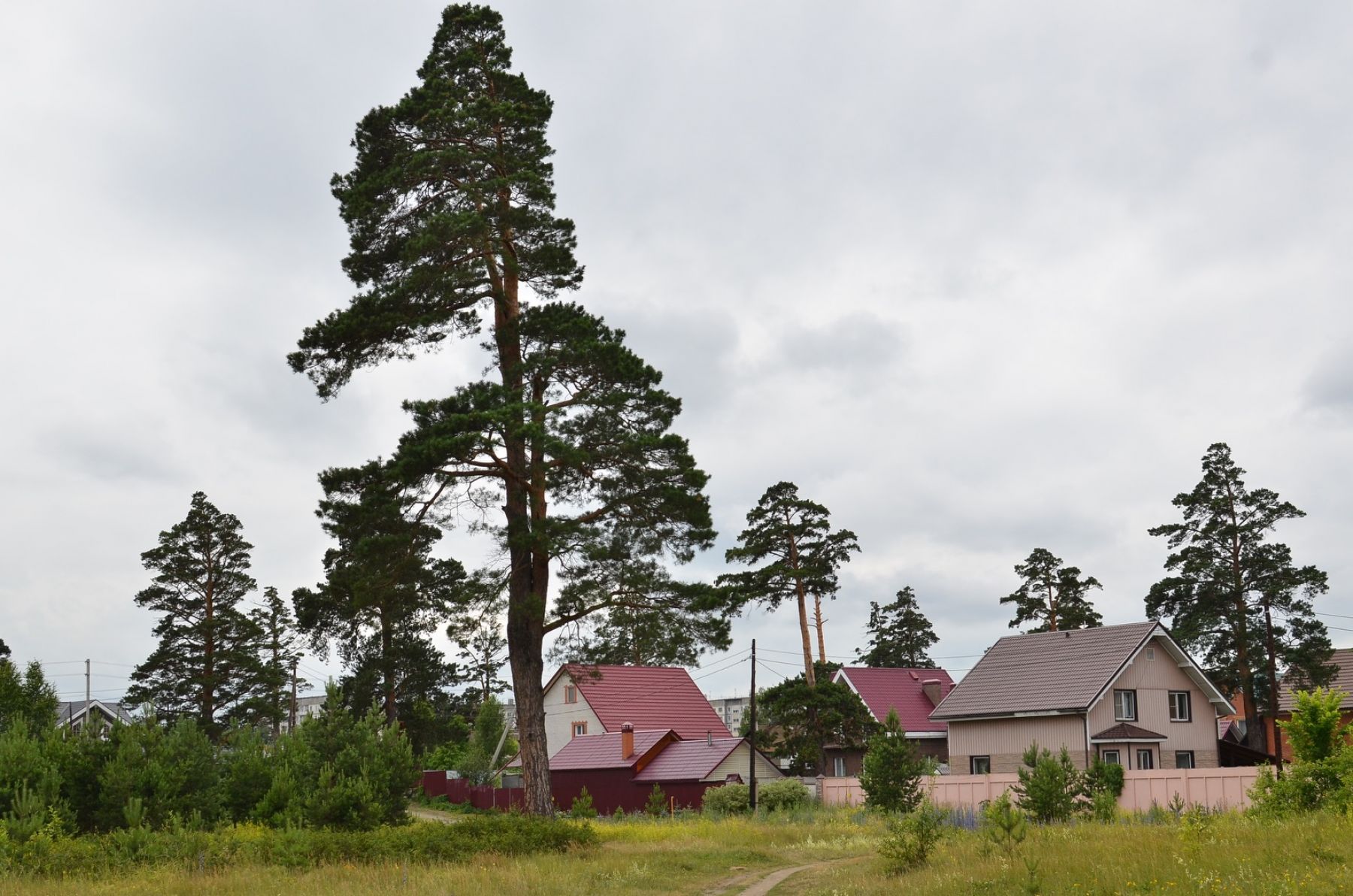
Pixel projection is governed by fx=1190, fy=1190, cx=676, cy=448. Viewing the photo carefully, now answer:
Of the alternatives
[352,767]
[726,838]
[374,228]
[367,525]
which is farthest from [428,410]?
[726,838]

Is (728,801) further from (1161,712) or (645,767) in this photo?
(1161,712)

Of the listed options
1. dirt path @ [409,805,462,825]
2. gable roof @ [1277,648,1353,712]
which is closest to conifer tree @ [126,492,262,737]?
dirt path @ [409,805,462,825]

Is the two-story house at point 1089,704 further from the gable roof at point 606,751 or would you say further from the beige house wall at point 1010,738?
the gable roof at point 606,751

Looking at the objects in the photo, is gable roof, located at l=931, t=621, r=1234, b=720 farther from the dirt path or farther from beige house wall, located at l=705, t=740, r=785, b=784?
the dirt path

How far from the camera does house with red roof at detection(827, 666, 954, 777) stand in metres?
54.2

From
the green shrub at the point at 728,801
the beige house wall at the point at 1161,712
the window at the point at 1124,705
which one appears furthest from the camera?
the window at the point at 1124,705

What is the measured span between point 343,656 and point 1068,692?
98.6ft

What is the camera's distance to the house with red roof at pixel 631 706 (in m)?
53.9

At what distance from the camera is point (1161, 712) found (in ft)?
144

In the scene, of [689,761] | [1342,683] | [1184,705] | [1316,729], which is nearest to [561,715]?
[689,761]

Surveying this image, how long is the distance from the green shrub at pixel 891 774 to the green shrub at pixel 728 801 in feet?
27.0

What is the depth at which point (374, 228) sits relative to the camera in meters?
25.6

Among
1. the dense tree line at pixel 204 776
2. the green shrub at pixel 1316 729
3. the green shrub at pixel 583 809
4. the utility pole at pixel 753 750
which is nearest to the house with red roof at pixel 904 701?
the utility pole at pixel 753 750

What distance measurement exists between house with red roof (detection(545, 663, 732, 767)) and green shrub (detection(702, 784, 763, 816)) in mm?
12093
